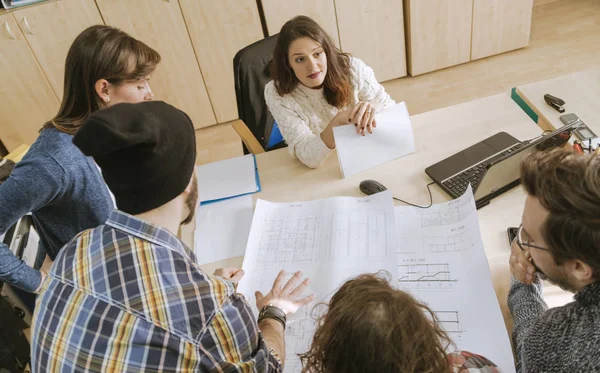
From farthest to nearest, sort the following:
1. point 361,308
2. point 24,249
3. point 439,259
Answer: point 24,249
point 439,259
point 361,308

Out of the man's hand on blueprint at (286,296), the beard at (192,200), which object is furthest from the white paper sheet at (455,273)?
the beard at (192,200)

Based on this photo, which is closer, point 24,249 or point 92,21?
point 24,249

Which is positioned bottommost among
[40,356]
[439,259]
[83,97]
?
[439,259]

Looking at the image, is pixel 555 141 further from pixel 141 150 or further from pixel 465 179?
pixel 141 150

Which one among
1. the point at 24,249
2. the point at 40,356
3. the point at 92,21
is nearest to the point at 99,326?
the point at 40,356

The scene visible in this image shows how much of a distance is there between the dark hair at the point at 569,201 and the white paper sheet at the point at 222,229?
0.76 m

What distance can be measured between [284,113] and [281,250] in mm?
667

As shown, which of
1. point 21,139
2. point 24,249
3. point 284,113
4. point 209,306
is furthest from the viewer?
point 21,139

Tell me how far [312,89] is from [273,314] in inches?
39.8

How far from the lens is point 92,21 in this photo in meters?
2.67

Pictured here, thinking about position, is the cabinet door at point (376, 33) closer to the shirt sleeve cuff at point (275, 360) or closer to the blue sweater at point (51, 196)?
the blue sweater at point (51, 196)

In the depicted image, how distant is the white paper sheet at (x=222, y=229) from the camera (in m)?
1.22

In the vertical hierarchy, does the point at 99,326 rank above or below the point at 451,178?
above

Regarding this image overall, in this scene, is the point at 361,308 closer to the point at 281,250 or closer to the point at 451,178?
the point at 281,250
